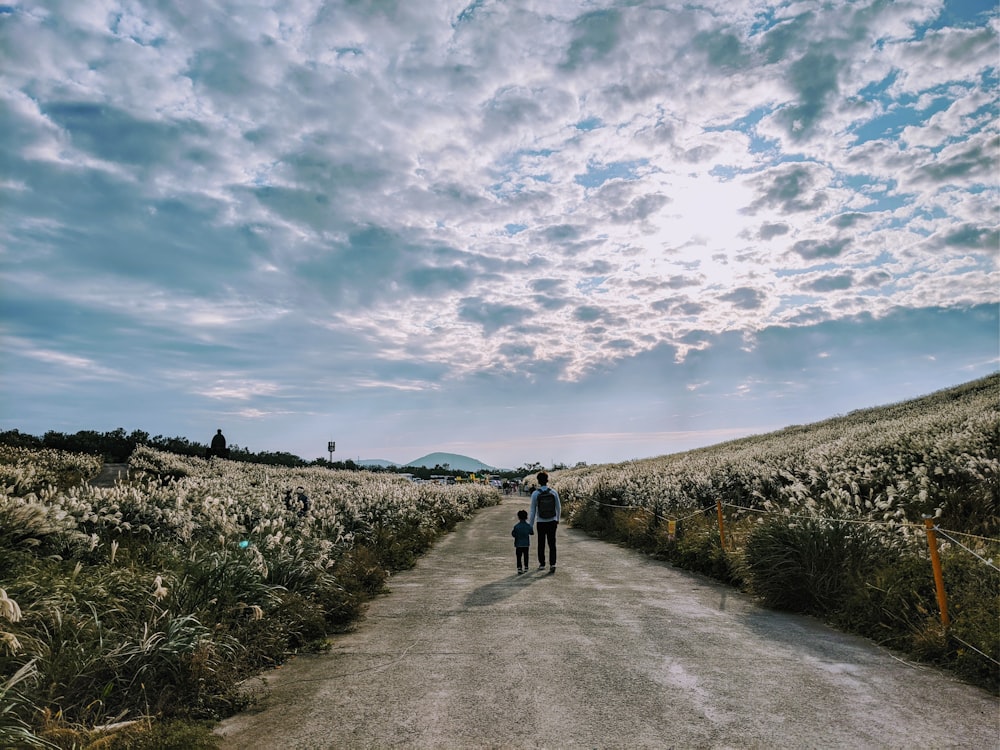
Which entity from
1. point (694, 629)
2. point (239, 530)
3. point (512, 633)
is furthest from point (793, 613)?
point (239, 530)

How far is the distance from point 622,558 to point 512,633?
789cm

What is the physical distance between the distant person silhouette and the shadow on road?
92.2 ft

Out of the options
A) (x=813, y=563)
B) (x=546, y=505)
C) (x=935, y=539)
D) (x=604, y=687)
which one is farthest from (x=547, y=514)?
(x=604, y=687)

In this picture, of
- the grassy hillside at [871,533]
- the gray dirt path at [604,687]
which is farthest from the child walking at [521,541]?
the grassy hillside at [871,533]

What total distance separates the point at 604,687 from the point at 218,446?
34.6 metres

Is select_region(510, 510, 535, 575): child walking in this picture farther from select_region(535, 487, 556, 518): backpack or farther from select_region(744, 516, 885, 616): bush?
select_region(744, 516, 885, 616): bush

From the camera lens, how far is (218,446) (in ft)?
117

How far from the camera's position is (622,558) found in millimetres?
14805

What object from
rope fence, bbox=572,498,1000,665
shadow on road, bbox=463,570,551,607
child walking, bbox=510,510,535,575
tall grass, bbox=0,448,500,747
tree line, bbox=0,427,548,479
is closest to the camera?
tall grass, bbox=0,448,500,747

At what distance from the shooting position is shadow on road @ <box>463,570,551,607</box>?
378 inches

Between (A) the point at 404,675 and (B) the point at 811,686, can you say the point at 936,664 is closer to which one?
(B) the point at 811,686

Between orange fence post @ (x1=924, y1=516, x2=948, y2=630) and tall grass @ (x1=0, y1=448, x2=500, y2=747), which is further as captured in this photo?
orange fence post @ (x1=924, y1=516, x2=948, y2=630)

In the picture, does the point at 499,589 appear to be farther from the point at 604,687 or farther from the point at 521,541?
the point at 604,687

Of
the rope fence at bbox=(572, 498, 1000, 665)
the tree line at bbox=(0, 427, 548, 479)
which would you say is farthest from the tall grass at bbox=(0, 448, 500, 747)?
the tree line at bbox=(0, 427, 548, 479)
